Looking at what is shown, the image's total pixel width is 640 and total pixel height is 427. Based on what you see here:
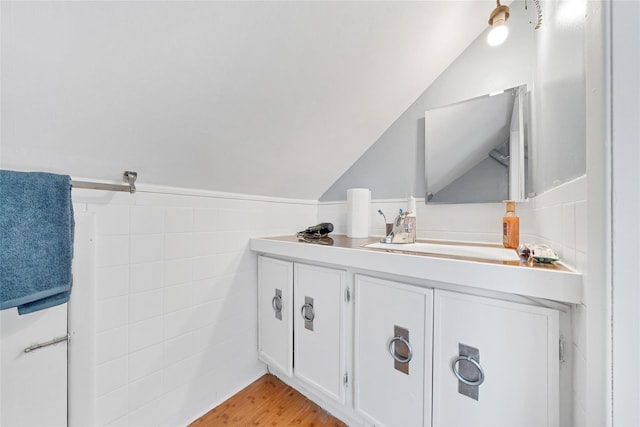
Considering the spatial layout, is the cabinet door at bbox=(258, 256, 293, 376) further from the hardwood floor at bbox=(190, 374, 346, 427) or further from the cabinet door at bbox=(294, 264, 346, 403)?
the hardwood floor at bbox=(190, 374, 346, 427)

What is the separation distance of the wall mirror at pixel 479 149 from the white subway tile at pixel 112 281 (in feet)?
5.08

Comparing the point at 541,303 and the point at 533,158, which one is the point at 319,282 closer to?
the point at 541,303

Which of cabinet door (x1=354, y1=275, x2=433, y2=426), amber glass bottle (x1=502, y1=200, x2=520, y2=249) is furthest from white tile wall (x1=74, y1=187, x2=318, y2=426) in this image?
amber glass bottle (x1=502, y1=200, x2=520, y2=249)

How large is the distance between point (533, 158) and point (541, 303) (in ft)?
2.47

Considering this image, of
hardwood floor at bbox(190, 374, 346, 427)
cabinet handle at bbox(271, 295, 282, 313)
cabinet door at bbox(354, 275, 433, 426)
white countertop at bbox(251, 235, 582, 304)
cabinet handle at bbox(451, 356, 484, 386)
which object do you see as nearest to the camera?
white countertop at bbox(251, 235, 582, 304)

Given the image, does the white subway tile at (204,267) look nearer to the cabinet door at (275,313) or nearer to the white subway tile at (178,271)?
the white subway tile at (178,271)

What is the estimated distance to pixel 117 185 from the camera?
0.95 metres

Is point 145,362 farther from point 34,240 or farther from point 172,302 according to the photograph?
point 34,240

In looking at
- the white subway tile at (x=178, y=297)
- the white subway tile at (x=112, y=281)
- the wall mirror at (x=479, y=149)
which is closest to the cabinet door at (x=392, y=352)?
the wall mirror at (x=479, y=149)

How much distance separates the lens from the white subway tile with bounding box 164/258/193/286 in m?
1.13

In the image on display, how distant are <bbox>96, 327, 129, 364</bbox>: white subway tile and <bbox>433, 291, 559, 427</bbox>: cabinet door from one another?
4.01 feet

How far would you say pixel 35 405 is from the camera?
2.67 ft

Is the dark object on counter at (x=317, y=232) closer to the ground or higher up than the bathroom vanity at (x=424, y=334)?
higher up

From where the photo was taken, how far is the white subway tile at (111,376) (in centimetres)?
94
